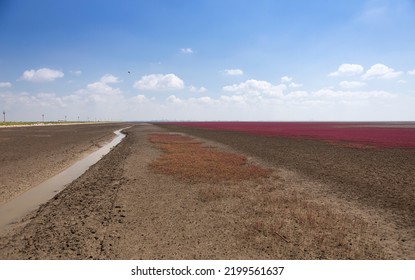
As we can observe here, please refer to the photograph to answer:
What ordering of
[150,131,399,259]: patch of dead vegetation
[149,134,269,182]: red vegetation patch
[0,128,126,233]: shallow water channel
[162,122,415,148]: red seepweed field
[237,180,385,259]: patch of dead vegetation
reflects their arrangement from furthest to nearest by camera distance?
[162,122,415,148]: red seepweed field → [149,134,269,182]: red vegetation patch → [0,128,126,233]: shallow water channel → [150,131,399,259]: patch of dead vegetation → [237,180,385,259]: patch of dead vegetation

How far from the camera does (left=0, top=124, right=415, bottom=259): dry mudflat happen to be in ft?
24.1

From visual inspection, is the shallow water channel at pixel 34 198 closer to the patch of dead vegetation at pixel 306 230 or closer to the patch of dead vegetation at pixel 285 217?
the patch of dead vegetation at pixel 285 217

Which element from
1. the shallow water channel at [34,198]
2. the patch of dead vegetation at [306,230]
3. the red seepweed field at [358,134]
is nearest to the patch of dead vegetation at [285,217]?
the patch of dead vegetation at [306,230]

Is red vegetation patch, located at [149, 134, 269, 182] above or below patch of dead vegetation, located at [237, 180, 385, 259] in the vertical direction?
above

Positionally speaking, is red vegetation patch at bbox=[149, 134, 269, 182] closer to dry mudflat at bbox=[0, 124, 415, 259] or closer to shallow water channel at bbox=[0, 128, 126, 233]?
dry mudflat at bbox=[0, 124, 415, 259]

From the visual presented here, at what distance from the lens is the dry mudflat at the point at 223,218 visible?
735 cm

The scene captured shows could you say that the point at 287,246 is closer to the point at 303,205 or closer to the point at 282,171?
the point at 303,205

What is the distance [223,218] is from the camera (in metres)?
9.77

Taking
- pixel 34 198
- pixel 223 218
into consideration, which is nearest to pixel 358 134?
pixel 223 218

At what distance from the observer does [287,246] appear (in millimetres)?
7508

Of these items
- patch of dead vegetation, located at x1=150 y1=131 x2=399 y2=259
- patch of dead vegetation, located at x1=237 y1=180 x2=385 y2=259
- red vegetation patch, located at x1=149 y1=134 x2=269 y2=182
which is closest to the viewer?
patch of dead vegetation, located at x1=237 y1=180 x2=385 y2=259

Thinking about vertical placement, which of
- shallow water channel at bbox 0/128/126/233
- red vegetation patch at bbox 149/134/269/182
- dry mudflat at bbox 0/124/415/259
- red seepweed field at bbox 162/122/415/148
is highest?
red seepweed field at bbox 162/122/415/148

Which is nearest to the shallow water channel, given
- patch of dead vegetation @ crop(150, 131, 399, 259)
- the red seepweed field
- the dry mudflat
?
the dry mudflat
